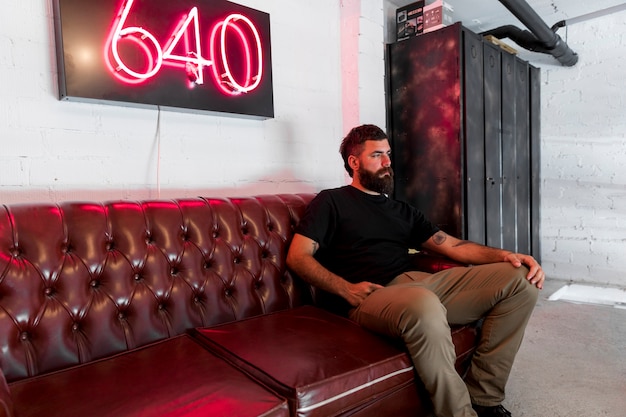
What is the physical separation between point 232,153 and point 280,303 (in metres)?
0.90

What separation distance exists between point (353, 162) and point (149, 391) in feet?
4.82

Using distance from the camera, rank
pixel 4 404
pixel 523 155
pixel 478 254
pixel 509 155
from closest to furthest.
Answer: pixel 4 404, pixel 478 254, pixel 509 155, pixel 523 155

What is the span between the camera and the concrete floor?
5.82 feet

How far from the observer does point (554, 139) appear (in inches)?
162

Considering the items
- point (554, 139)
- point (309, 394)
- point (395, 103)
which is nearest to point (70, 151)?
point (309, 394)

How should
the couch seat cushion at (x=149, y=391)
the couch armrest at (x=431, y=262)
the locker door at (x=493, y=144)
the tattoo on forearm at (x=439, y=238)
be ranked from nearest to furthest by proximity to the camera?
1. the couch seat cushion at (x=149, y=391)
2. the couch armrest at (x=431, y=262)
3. the tattoo on forearm at (x=439, y=238)
4. the locker door at (x=493, y=144)

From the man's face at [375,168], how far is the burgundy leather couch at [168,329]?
0.64 m

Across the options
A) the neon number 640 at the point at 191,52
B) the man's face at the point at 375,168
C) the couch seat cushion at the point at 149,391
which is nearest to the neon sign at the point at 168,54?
the neon number 640 at the point at 191,52

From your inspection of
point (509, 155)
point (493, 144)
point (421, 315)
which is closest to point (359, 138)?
point (421, 315)

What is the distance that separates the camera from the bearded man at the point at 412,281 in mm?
1398

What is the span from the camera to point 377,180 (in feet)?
6.85

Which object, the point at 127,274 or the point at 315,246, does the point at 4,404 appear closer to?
the point at 127,274

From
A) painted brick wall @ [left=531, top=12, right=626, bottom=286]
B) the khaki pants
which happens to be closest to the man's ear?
the khaki pants

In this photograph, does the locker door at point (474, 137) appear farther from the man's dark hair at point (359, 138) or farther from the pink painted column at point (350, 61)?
the man's dark hair at point (359, 138)
